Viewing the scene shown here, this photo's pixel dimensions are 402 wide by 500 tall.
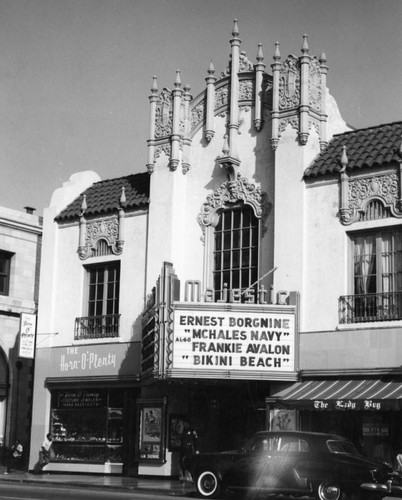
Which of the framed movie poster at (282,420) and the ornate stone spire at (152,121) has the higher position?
the ornate stone spire at (152,121)

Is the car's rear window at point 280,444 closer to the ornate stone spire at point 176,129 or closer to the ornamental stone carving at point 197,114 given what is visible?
the ornate stone spire at point 176,129

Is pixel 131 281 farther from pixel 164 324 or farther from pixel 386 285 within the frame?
pixel 386 285

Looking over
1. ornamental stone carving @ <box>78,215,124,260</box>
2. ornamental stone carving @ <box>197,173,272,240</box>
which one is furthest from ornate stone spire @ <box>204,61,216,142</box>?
ornamental stone carving @ <box>78,215,124,260</box>

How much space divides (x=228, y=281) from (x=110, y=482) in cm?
661

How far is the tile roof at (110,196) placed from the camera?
96.2ft

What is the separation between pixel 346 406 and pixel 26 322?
13174mm

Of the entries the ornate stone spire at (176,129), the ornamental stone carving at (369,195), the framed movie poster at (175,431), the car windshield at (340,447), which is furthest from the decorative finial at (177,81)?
the car windshield at (340,447)

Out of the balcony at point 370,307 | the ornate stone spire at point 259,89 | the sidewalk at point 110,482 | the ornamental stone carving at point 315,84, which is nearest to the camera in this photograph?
the sidewalk at point 110,482

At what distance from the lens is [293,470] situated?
61.4 ft

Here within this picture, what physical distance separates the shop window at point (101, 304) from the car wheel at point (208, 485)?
9223mm

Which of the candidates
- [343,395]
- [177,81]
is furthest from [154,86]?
[343,395]

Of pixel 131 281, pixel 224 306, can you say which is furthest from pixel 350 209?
pixel 131 281

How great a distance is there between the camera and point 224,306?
947 inches

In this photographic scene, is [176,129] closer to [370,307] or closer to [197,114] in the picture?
[197,114]
